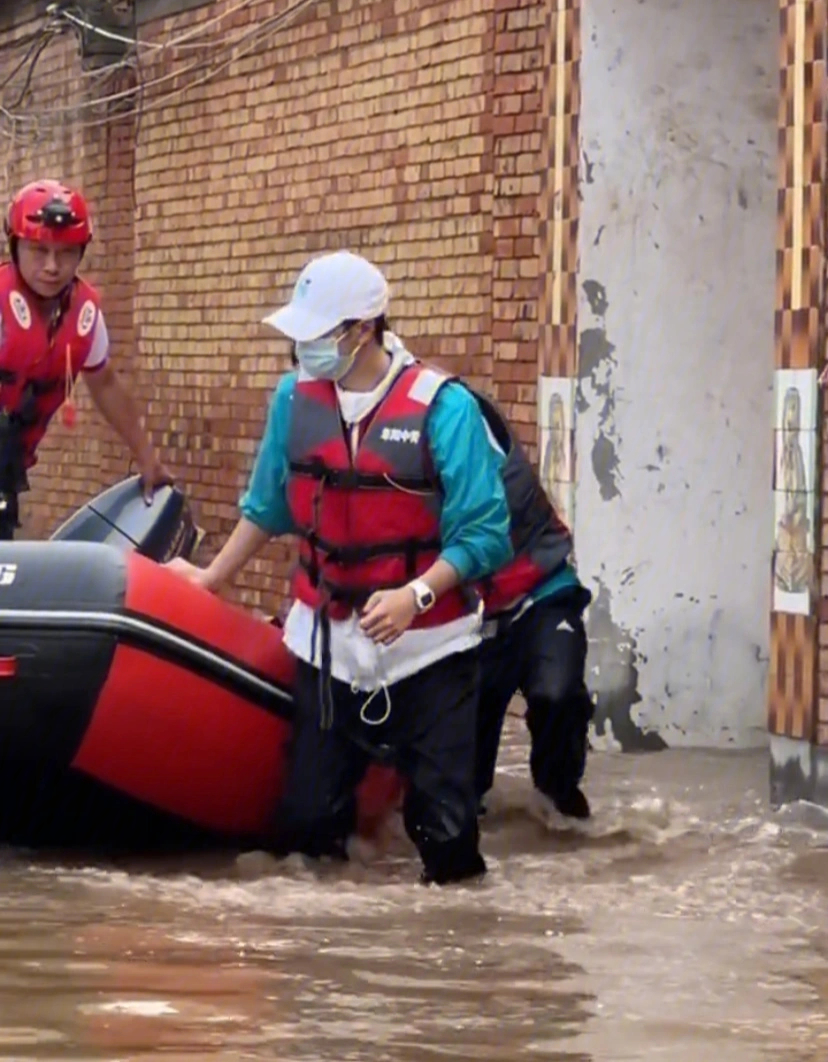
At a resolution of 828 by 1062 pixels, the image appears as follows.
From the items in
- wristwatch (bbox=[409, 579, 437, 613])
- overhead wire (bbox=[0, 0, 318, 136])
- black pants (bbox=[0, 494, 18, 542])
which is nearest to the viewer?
wristwatch (bbox=[409, 579, 437, 613])

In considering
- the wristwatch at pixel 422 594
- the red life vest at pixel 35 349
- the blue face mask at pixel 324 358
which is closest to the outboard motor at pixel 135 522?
the red life vest at pixel 35 349

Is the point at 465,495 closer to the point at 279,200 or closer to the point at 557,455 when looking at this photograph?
the point at 557,455

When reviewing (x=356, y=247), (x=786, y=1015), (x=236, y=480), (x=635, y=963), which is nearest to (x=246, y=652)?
(x=635, y=963)

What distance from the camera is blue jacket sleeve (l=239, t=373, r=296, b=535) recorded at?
6.99m

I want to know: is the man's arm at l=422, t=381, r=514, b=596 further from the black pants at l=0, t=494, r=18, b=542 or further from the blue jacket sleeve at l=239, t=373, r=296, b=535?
the black pants at l=0, t=494, r=18, b=542

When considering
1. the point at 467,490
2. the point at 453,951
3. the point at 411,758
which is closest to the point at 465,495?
the point at 467,490

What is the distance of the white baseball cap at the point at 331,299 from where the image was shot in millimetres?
6727

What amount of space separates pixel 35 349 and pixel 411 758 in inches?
87.2

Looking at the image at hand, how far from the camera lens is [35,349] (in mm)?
8469

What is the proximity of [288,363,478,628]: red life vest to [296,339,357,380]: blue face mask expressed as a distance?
8 cm

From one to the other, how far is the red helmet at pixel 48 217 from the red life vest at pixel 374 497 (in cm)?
160

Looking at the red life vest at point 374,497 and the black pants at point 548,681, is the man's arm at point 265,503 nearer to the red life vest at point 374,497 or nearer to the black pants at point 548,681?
the red life vest at point 374,497

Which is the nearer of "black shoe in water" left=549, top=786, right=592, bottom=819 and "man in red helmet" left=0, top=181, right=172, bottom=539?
"black shoe in water" left=549, top=786, right=592, bottom=819

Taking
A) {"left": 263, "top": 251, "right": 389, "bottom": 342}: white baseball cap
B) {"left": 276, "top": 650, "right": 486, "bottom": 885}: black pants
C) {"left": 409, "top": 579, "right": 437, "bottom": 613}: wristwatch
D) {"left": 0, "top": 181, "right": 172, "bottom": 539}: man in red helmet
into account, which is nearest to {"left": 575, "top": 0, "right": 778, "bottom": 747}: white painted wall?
{"left": 0, "top": 181, "right": 172, "bottom": 539}: man in red helmet
